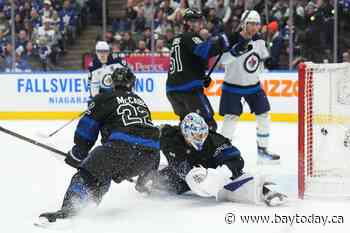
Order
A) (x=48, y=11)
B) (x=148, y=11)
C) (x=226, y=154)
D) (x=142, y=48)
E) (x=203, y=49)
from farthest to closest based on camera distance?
1. (x=48, y=11)
2. (x=148, y=11)
3. (x=142, y=48)
4. (x=203, y=49)
5. (x=226, y=154)

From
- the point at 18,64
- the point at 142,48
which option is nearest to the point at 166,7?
the point at 142,48

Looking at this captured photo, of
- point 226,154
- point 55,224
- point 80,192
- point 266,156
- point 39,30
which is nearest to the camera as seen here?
point 55,224

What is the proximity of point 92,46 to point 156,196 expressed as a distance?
665cm

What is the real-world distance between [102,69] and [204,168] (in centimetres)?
303

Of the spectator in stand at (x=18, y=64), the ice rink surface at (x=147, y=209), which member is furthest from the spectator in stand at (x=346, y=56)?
the spectator in stand at (x=18, y=64)

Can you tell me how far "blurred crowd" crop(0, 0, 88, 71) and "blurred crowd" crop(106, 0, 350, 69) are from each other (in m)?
0.74

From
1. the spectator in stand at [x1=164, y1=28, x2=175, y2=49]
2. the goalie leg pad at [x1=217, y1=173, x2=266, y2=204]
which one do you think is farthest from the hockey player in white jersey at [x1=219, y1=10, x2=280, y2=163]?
the spectator in stand at [x1=164, y1=28, x2=175, y2=49]

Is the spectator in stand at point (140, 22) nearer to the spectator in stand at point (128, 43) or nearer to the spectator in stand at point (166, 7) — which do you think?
the spectator in stand at point (128, 43)

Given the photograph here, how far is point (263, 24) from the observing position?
973 cm

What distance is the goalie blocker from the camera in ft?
13.2

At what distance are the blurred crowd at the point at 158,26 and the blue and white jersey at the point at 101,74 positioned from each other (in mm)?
3164

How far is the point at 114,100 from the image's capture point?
3.80 meters

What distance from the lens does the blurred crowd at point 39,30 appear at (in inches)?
410

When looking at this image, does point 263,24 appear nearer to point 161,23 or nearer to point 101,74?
point 161,23
